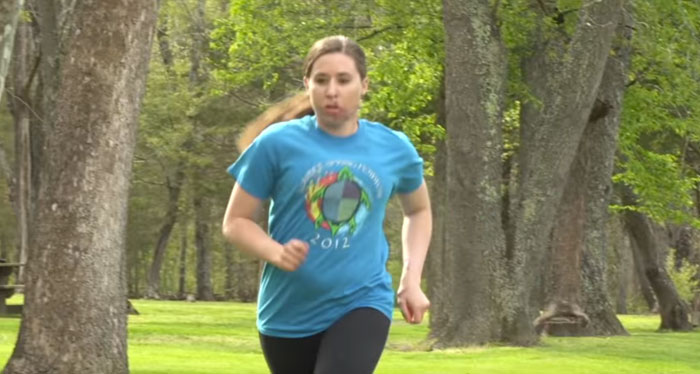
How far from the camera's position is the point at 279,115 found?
19.6 feet

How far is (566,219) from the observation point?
90.7 feet

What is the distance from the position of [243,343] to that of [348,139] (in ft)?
59.0

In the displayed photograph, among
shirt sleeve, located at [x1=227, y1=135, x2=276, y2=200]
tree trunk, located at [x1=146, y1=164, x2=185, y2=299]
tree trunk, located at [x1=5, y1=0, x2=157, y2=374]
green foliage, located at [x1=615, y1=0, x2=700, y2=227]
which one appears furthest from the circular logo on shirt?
tree trunk, located at [x1=146, y1=164, x2=185, y2=299]

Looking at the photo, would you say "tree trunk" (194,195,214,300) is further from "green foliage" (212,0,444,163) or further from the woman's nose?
the woman's nose

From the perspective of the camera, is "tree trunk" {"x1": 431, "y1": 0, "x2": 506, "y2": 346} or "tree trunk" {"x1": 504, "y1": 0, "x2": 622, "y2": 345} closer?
"tree trunk" {"x1": 431, "y1": 0, "x2": 506, "y2": 346}

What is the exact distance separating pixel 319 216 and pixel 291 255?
1.18 ft

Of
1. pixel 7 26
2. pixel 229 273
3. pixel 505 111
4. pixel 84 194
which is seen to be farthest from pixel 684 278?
pixel 7 26

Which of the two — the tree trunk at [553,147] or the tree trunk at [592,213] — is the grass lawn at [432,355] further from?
the tree trunk at [592,213]

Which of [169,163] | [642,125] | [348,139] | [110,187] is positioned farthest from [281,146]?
[169,163]

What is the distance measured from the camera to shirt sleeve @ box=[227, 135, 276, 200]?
5.57 meters

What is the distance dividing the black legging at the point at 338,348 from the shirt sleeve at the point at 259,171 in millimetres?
541

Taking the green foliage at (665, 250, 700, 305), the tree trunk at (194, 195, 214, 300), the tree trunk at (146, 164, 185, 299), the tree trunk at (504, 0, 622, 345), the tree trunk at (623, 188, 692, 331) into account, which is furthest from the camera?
the tree trunk at (194, 195, 214, 300)

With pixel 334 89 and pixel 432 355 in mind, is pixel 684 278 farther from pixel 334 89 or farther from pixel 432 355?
pixel 334 89

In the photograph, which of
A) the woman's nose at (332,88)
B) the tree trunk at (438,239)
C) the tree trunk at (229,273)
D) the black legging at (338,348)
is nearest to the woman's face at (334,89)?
the woman's nose at (332,88)
